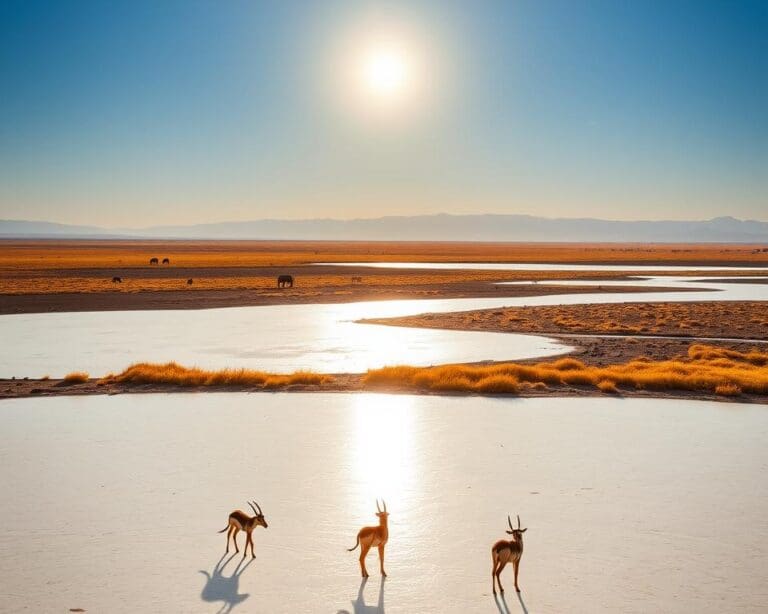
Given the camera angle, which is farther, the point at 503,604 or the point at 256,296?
the point at 256,296

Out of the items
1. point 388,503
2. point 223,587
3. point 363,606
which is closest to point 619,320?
point 388,503

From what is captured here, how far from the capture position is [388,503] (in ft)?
28.0

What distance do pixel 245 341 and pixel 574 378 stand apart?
12455 millimetres

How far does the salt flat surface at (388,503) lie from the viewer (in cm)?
630

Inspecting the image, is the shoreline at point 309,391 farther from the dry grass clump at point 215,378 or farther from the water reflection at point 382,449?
the water reflection at point 382,449

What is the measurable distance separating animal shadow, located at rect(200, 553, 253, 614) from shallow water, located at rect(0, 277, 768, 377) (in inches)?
486

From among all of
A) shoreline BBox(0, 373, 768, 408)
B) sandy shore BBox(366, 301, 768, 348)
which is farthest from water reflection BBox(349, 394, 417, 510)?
sandy shore BBox(366, 301, 768, 348)

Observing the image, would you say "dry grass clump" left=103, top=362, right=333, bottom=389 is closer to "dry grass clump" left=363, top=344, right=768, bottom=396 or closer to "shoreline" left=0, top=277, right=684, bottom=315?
"dry grass clump" left=363, top=344, right=768, bottom=396

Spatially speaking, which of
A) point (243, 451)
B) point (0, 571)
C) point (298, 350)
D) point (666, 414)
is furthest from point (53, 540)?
point (298, 350)

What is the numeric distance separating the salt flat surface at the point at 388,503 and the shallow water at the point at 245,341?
629cm

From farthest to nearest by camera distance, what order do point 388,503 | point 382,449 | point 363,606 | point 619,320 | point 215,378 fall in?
1. point 619,320
2. point 215,378
3. point 382,449
4. point 388,503
5. point 363,606

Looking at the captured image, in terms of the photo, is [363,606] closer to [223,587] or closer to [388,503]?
[223,587]

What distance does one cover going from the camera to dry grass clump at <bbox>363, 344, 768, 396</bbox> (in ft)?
54.2

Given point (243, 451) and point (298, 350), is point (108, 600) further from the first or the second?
point (298, 350)
